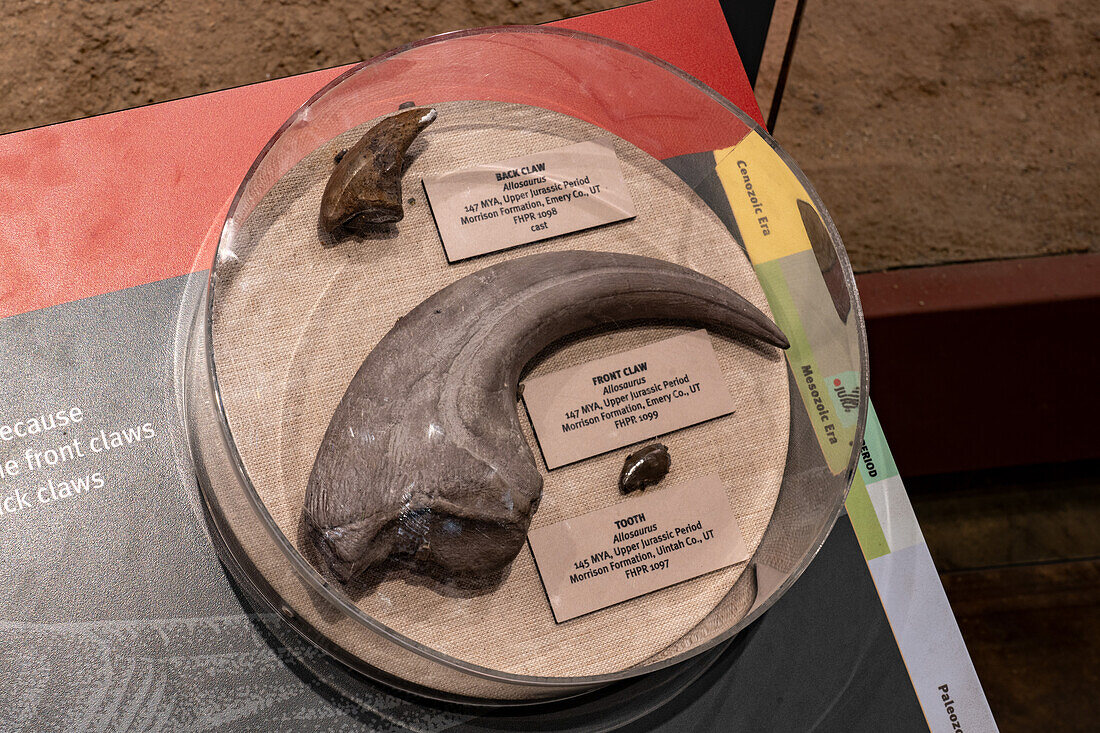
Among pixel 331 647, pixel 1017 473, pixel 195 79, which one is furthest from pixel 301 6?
pixel 1017 473

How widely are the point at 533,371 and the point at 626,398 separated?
0.59ft

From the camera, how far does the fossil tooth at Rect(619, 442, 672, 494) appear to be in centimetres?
151

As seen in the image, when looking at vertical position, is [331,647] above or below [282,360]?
below

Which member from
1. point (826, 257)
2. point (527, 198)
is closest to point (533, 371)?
point (527, 198)

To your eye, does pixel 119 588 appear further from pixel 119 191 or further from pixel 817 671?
pixel 817 671

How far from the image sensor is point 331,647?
1.39m

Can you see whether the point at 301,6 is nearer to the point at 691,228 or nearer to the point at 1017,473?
the point at 691,228

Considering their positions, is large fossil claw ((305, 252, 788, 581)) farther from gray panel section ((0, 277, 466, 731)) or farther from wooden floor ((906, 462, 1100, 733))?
wooden floor ((906, 462, 1100, 733))

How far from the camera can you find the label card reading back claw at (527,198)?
159 centimetres

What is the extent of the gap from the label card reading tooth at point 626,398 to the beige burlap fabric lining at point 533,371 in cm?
2

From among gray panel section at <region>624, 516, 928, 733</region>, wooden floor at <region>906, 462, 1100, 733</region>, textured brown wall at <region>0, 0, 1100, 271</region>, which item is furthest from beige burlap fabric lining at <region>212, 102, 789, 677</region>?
wooden floor at <region>906, 462, 1100, 733</region>

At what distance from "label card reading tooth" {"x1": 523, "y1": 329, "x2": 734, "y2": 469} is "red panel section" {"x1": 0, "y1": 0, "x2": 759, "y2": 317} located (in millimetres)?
703

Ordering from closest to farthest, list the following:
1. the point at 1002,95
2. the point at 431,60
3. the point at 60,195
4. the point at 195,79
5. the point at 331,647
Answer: the point at 331,647 < the point at 60,195 < the point at 431,60 < the point at 195,79 < the point at 1002,95

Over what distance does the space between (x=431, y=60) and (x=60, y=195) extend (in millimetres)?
736
